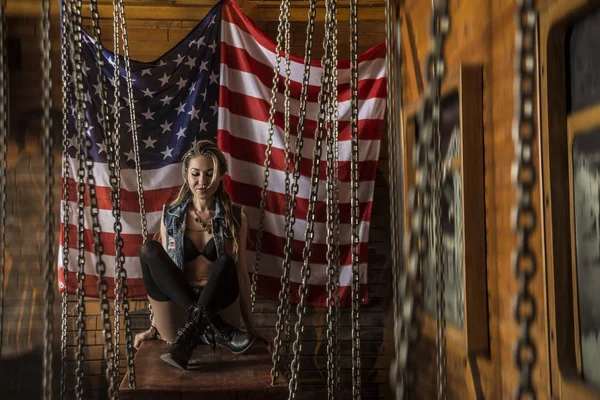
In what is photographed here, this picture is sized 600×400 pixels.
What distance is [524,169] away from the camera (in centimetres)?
92

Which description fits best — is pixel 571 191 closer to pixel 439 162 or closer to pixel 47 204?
pixel 439 162

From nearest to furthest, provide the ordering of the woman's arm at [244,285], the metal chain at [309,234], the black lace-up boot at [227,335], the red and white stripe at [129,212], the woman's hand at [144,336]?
the metal chain at [309,234] < the black lace-up boot at [227,335] < the woman's arm at [244,285] < the woman's hand at [144,336] < the red and white stripe at [129,212]

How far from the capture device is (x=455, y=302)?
8.13ft

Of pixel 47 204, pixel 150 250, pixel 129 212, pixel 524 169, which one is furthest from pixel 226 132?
pixel 524 169

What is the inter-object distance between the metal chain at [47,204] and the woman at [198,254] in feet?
5.48

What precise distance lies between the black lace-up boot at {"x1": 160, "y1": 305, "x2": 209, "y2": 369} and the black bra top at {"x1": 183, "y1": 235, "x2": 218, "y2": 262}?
296 millimetres

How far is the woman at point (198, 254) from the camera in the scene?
8.91 feet

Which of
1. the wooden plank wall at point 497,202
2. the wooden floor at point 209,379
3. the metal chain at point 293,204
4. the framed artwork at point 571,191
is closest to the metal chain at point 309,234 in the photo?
the metal chain at point 293,204

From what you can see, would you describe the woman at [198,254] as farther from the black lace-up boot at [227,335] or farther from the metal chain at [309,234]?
the metal chain at [309,234]

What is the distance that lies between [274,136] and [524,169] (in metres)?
2.99

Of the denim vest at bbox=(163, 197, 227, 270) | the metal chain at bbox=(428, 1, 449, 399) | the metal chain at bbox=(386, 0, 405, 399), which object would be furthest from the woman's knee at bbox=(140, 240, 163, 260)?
the metal chain at bbox=(428, 1, 449, 399)

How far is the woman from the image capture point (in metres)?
2.72

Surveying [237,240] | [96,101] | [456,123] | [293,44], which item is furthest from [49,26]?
[293,44]

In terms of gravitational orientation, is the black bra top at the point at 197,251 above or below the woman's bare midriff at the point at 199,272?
above
